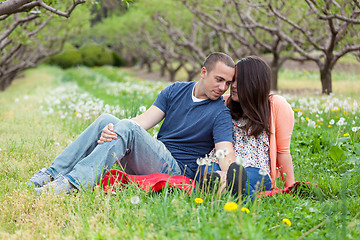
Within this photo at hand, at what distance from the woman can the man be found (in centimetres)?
15

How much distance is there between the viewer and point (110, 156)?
315 cm

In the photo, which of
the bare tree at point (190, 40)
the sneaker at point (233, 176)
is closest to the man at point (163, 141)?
the sneaker at point (233, 176)

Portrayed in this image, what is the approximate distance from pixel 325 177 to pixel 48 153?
124 inches

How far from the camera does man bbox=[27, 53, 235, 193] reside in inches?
122

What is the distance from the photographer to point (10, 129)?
6258 mm

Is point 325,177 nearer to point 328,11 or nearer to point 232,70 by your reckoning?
point 232,70

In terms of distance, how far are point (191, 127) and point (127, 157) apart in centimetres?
65

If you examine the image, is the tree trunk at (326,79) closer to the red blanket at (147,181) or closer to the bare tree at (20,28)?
the bare tree at (20,28)

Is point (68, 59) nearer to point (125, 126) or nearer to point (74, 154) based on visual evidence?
point (74, 154)

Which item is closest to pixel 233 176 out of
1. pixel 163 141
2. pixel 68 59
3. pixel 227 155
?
pixel 227 155

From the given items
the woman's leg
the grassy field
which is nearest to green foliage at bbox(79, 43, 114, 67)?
the grassy field

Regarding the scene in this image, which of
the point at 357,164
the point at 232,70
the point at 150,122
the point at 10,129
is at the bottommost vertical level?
the point at 10,129

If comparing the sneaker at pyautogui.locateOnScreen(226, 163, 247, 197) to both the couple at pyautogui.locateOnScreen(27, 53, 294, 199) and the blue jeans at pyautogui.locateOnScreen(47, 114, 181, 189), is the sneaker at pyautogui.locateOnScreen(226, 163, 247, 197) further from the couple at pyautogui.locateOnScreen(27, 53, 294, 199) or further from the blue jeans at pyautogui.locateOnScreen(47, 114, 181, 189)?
the blue jeans at pyautogui.locateOnScreen(47, 114, 181, 189)

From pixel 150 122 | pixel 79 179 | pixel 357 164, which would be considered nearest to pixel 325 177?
pixel 357 164
